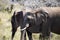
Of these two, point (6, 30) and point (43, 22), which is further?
point (6, 30)

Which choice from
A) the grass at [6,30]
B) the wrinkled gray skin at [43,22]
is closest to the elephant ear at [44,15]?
the wrinkled gray skin at [43,22]

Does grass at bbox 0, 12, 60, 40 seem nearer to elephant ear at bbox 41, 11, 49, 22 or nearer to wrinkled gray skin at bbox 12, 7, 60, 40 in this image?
wrinkled gray skin at bbox 12, 7, 60, 40

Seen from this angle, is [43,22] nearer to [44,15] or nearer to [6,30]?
[44,15]

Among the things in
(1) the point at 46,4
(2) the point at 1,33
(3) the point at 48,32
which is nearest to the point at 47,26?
A: (3) the point at 48,32

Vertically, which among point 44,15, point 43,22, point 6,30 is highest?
point 44,15

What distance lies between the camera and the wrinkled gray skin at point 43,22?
534 centimetres

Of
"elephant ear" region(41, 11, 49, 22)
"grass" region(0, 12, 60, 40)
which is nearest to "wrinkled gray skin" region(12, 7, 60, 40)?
"elephant ear" region(41, 11, 49, 22)

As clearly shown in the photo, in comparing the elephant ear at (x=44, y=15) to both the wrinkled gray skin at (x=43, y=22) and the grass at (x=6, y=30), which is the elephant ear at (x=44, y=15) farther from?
the grass at (x=6, y=30)

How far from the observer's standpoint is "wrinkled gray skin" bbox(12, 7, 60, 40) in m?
5.34

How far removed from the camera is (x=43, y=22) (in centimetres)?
549

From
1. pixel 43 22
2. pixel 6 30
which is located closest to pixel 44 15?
pixel 43 22

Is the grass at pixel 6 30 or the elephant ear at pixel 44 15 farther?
the grass at pixel 6 30

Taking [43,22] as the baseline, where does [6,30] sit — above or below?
below

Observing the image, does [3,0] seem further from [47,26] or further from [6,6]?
[47,26]
